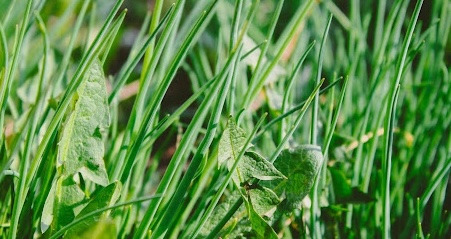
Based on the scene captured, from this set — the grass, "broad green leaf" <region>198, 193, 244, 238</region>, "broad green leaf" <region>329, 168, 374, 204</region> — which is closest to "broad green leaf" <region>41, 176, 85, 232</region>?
the grass

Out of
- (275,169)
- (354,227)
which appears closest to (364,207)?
(354,227)

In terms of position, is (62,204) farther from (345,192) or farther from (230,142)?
(345,192)

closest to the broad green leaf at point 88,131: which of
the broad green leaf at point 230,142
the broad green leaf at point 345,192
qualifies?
the broad green leaf at point 230,142

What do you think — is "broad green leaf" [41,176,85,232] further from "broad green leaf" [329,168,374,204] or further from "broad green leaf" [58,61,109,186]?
"broad green leaf" [329,168,374,204]

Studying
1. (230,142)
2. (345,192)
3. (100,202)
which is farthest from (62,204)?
(345,192)

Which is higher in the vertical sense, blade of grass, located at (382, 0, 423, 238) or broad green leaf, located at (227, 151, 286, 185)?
blade of grass, located at (382, 0, 423, 238)

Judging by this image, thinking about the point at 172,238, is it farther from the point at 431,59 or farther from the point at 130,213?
the point at 431,59
